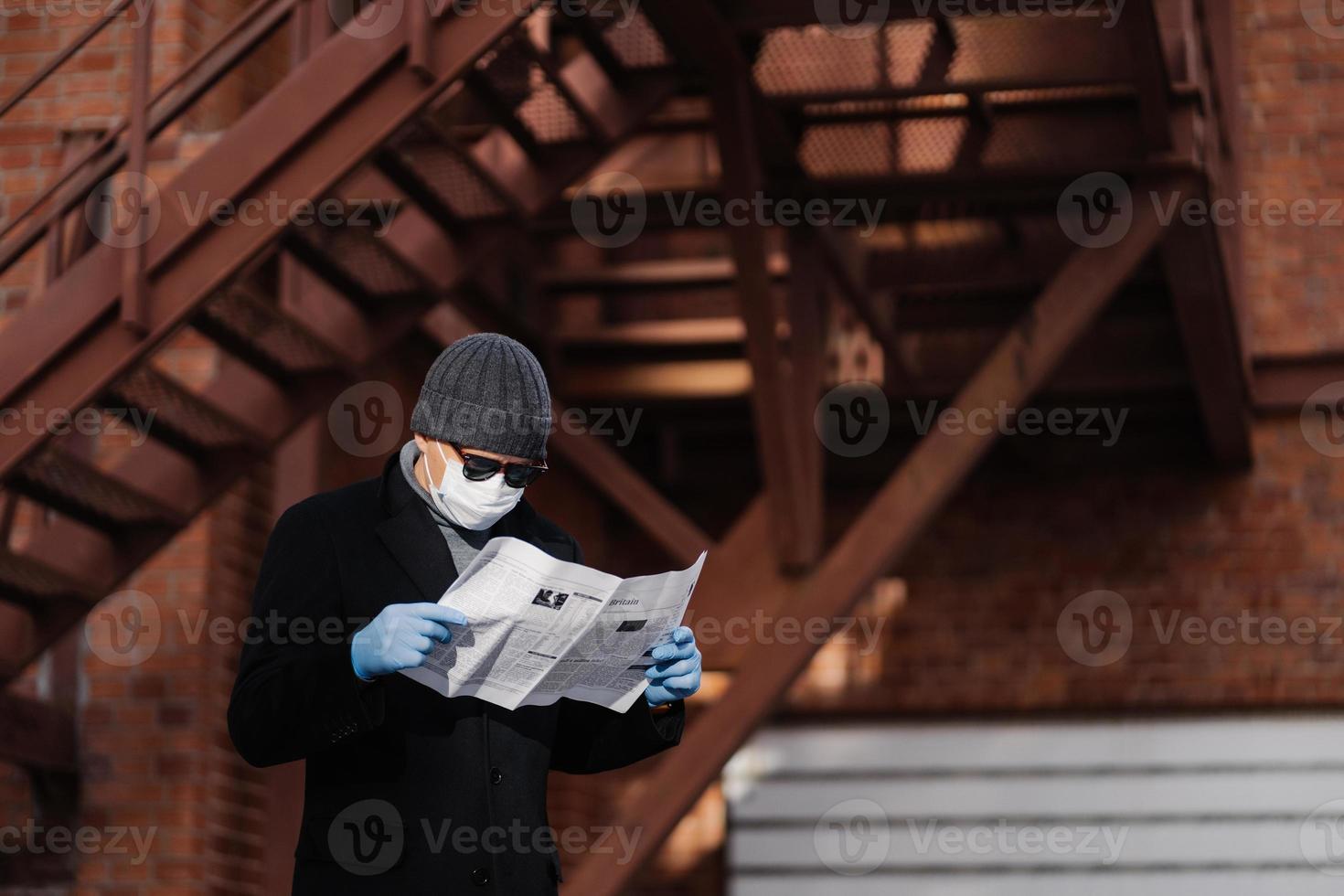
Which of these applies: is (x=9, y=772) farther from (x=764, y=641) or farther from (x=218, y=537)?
(x=764, y=641)

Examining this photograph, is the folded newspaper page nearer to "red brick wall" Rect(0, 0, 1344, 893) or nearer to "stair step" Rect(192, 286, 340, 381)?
"stair step" Rect(192, 286, 340, 381)

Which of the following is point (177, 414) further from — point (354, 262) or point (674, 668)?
point (674, 668)

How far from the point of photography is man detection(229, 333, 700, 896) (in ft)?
8.68

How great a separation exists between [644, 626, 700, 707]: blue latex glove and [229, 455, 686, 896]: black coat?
177mm

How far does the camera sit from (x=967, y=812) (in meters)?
9.57

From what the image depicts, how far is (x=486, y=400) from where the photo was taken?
283cm

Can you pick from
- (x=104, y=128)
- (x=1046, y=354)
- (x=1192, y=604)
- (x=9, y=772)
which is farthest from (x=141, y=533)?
(x=1192, y=604)

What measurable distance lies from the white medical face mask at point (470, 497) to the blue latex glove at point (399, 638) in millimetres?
281

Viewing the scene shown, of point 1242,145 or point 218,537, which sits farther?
point 1242,145

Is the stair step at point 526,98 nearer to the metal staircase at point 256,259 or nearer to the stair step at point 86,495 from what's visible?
the metal staircase at point 256,259

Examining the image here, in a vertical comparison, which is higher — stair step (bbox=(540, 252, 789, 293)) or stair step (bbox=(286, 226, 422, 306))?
stair step (bbox=(286, 226, 422, 306))

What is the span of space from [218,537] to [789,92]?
2573mm

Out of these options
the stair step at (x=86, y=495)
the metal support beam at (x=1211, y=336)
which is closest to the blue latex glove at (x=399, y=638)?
the stair step at (x=86, y=495)

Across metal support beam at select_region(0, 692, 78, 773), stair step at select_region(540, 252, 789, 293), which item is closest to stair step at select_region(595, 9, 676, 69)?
stair step at select_region(540, 252, 789, 293)
